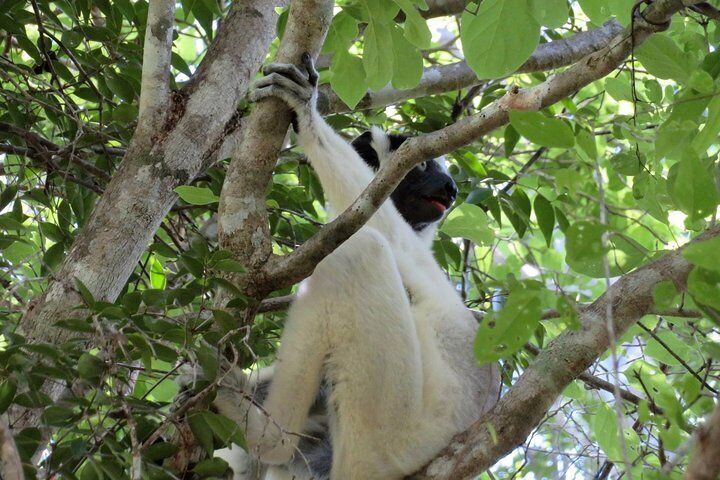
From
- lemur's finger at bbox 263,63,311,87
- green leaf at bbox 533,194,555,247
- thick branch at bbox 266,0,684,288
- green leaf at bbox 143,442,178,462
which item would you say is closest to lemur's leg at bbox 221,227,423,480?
thick branch at bbox 266,0,684,288

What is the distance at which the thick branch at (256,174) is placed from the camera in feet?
10.3

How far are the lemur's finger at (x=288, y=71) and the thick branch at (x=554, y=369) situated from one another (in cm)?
159

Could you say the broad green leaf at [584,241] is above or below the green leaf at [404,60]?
below

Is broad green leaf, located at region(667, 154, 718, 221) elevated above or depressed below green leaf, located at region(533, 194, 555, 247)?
below

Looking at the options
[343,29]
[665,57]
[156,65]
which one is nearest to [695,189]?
[665,57]

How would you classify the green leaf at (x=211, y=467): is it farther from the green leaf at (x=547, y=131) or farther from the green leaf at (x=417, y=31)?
the green leaf at (x=417, y=31)

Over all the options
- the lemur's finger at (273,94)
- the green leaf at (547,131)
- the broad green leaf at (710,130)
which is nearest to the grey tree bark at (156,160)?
the lemur's finger at (273,94)

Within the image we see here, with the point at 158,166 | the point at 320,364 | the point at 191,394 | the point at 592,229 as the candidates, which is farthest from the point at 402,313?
the point at 592,229

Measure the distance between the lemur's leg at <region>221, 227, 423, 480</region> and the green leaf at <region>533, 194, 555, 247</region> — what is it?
1163mm

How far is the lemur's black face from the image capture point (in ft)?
15.6

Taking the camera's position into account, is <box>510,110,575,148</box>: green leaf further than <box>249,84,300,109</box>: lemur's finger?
No

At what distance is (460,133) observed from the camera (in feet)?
9.12

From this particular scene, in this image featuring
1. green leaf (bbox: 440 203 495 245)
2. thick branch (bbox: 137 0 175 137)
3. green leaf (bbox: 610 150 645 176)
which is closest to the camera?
thick branch (bbox: 137 0 175 137)

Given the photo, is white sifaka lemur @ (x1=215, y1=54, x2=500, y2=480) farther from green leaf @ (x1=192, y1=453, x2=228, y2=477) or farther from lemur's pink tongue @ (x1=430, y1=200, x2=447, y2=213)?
lemur's pink tongue @ (x1=430, y1=200, x2=447, y2=213)
